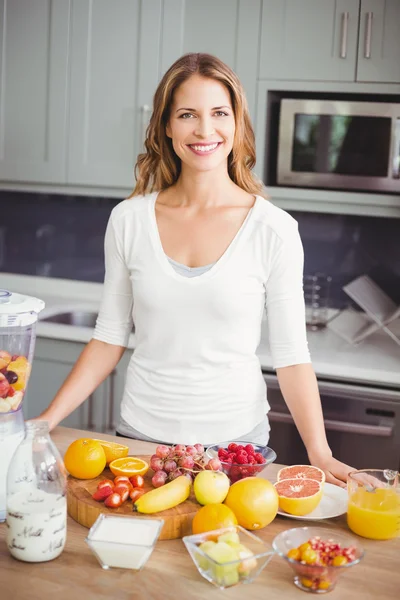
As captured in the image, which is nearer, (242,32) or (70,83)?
(242,32)

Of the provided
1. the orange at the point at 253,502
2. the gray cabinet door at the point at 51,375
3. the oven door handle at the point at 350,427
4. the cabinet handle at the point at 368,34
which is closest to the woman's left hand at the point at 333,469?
the orange at the point at 253,502

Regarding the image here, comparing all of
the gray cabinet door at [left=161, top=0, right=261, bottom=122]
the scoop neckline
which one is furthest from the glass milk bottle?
the gray cabinet door at [left=161, top=0, right=261, bottom=122]

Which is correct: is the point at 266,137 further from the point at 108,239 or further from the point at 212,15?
the point at 108,239

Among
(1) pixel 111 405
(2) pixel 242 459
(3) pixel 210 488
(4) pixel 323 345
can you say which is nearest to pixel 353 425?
(4) pixel 323 345

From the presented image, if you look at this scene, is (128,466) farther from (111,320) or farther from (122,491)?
(111,320)

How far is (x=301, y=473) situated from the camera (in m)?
1.45

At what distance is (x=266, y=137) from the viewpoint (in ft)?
9.58

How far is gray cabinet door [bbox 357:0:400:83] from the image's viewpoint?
2688mm

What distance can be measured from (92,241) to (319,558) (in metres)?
2.68

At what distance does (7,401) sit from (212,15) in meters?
2.04

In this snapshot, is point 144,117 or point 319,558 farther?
point 144,117

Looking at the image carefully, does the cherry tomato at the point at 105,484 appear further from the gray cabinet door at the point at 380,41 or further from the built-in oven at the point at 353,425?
the gray cabinet door at the point at 380,41

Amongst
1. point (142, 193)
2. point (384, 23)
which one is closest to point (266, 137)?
point (384, 23)

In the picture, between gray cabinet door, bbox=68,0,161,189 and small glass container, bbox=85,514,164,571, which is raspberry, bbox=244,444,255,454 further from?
gray cabinet door, bbox=68,0,161,189
